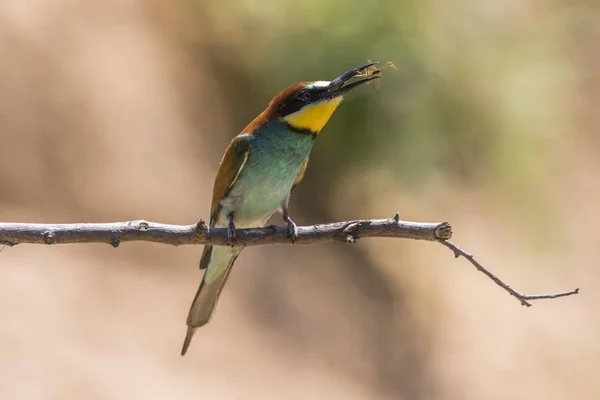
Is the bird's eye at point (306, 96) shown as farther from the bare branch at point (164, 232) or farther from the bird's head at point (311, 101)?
the bare branch at point (164, 232)

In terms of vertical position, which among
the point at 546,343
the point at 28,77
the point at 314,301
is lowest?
the point at 546,343

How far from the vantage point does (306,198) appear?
501 cm

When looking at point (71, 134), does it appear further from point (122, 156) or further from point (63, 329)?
point (63, 329)

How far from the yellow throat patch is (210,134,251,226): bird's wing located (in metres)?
0.16

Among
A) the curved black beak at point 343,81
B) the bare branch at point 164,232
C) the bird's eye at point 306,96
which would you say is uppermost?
the curved black beak at point 343,81

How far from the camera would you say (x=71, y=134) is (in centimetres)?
401

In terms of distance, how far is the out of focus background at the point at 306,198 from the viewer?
3.58 m

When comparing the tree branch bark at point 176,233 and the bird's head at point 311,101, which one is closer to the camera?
the tree branch bark at point 176,233

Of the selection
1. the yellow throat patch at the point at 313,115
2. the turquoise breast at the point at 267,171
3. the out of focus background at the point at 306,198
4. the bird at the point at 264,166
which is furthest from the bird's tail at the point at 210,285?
the out of focus background at the point at 306,198

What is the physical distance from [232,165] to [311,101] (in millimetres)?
330

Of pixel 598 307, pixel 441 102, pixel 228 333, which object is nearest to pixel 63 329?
pixel 228 333

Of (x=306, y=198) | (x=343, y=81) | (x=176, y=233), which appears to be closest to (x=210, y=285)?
(x=176, y=233)

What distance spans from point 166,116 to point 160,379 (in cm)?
181

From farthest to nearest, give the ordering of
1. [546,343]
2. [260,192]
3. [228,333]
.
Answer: [546,343] → [228,333] → [260,192]
